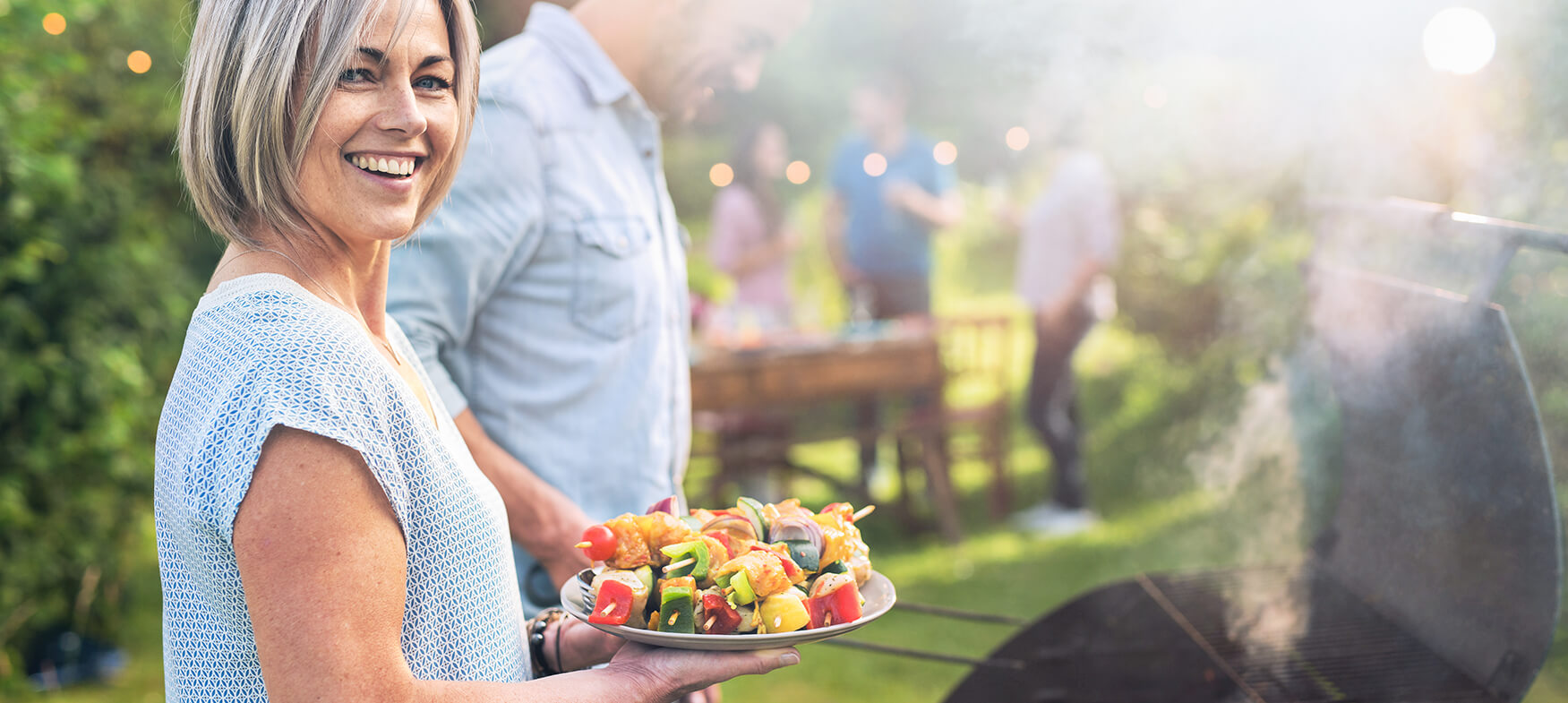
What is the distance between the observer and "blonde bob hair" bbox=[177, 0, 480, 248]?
0.97m

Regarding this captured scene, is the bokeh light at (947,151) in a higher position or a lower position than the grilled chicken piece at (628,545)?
higher

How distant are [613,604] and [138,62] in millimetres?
3655

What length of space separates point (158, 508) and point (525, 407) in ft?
2.31

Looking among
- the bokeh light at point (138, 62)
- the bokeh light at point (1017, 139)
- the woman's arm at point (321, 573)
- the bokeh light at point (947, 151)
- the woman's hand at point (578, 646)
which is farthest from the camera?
the bokeh light at point (1017, 139)

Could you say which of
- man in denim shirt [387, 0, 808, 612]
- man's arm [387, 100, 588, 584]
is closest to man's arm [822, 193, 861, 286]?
man in denim shirt [387, 0, 808, 612]

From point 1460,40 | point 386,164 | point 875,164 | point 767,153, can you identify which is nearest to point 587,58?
point 386,164

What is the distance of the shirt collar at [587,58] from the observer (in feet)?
5.72

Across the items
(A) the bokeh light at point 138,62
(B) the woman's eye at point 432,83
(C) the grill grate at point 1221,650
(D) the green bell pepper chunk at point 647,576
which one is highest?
(A) the bokeh light at point 138,62

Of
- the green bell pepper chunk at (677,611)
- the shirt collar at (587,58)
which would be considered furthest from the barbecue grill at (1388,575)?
the shirt collar at (587,58)

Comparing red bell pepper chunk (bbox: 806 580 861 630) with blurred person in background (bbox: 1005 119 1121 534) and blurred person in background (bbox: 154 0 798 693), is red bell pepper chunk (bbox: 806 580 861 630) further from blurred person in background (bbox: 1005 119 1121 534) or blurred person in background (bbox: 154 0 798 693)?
blurred person in background (bbox: 1005 119 1121 534)

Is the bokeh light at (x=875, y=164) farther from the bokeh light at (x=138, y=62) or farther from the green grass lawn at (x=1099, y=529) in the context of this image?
the bokeh light at (x=138, y=62)

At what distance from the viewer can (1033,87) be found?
621cm

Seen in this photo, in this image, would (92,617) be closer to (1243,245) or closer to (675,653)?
(675,653)

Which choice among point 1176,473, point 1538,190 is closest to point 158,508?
point 1538,190
